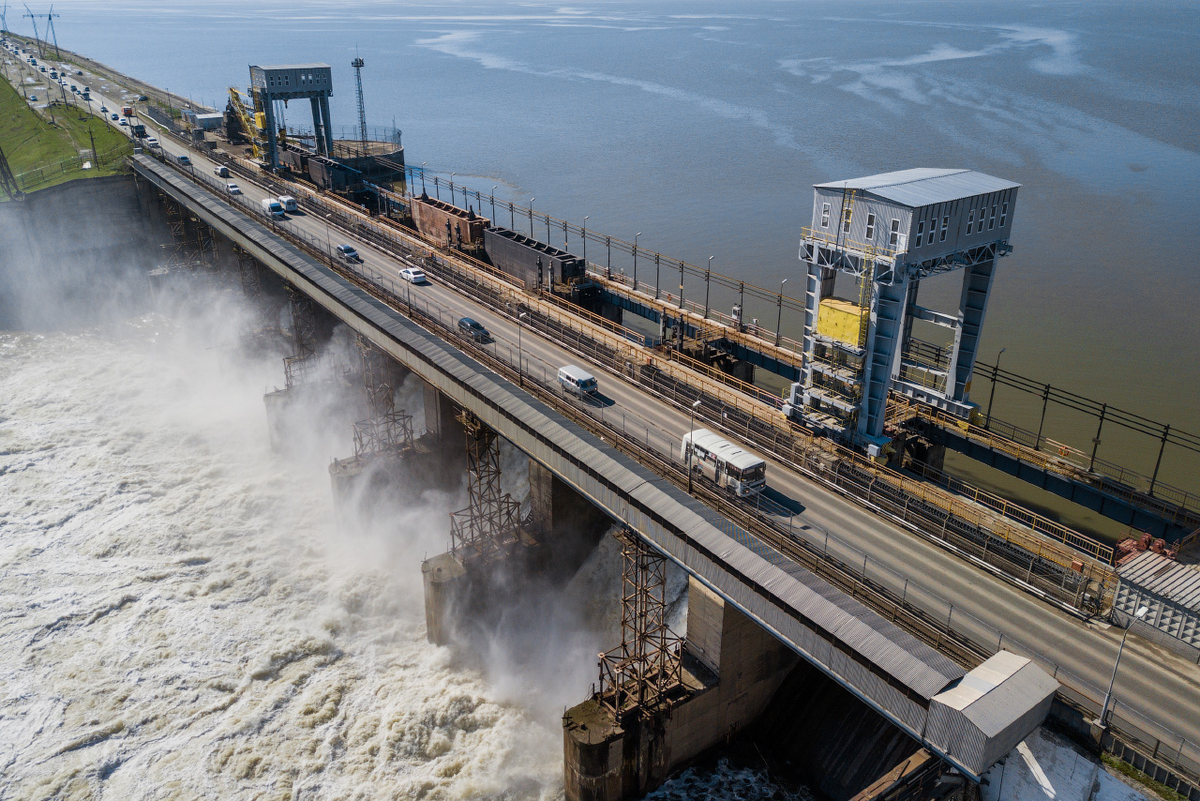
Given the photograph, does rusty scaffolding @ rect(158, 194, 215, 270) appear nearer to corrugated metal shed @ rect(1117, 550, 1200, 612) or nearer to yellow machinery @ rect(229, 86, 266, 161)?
yellow machinery @ rect(229, 86, 266, 161)

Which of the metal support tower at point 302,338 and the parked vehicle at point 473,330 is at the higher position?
the parked vehicle at point 473,330

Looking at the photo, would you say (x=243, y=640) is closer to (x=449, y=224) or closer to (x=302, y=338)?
(x=302, y=338)

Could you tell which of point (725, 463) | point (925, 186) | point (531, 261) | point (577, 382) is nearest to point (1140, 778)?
point (725, 463)

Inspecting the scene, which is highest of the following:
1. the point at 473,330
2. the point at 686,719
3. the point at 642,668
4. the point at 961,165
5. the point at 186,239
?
the point at 961,165

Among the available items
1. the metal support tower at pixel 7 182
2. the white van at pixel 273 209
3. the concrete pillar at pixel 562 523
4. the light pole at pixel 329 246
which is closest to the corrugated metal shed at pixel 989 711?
the concrete pillar at pixel 562 523

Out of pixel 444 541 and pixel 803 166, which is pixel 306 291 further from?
pixel 803 166

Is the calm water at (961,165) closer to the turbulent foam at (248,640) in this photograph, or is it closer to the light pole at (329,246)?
the light pole at (329,246)
